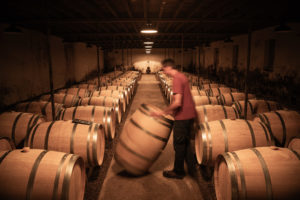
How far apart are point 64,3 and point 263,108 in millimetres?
5729

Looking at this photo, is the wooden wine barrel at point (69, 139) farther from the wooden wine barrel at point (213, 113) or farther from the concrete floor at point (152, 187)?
the wooden wine barrel at point (213, 113)

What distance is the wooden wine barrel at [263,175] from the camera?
2082 millimetres

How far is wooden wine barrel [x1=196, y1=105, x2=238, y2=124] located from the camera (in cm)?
414

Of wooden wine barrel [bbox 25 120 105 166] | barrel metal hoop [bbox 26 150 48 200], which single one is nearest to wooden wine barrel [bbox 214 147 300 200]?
wooden wine barrel [bbox 25 120 105 166]

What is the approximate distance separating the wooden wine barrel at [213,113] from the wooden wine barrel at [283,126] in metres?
0.60

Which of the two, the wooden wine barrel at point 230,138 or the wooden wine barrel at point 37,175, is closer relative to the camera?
the wooden wine barrel at point 37,175

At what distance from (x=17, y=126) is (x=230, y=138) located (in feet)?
11.5

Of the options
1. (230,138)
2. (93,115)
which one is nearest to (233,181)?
(230,138)

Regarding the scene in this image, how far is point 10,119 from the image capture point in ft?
12.7

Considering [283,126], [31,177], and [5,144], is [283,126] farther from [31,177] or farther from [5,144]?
[5,144]

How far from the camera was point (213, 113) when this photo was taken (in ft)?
13.7

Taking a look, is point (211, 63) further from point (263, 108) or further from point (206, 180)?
point (206, 180)

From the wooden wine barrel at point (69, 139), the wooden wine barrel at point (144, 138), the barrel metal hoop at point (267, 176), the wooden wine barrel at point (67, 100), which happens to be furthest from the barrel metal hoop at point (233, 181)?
the wooden wine barrel at point (67, 100)

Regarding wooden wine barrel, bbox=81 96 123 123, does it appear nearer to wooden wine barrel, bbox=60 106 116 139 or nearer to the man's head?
wooden wine barrel, bbox=60 106 116 139
